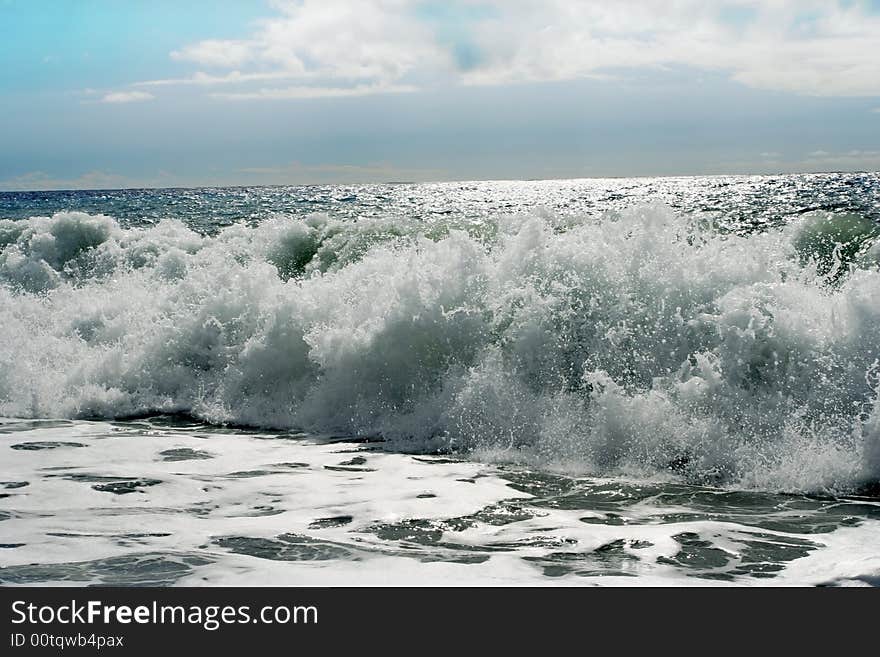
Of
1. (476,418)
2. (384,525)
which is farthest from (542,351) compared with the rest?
(384,525)

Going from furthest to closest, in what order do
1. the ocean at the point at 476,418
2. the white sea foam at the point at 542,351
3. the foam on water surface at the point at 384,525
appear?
the white sea foam at the point at 542,351 < the ocean at the point at 476,418 < the foam on water surface at the point at 384,525

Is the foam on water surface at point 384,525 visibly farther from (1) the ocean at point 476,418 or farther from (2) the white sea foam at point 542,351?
(2) the white sea foam at point 542,351

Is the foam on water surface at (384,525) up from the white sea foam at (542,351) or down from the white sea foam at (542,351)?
down

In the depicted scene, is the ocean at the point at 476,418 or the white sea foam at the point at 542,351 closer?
the ocean at the point at 476,418

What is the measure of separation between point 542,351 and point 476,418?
1108 millimetres

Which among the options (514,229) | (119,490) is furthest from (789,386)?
(119,490)

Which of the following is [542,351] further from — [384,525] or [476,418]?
[384,525]

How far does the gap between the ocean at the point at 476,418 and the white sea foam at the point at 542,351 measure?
30 millimetres

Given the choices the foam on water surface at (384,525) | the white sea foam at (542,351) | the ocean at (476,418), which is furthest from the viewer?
the white sea foam at (542,351)

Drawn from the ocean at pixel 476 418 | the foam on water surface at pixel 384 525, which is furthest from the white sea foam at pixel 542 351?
the foam on water surface at pixel 384 525

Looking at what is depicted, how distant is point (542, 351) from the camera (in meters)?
9.02

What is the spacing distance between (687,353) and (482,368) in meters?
2.16

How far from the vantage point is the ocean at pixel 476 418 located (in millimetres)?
5395

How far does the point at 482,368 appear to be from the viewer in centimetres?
913
